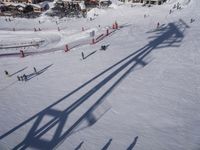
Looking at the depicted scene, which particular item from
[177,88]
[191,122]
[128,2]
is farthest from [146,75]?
[128,2]

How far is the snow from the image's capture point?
1176 cm

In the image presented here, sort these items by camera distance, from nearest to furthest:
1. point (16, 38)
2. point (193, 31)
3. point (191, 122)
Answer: point (191, 122), point (193, 31), point (16, 38)

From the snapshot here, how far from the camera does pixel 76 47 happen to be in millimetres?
25391

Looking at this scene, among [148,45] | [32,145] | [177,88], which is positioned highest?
[148,45]

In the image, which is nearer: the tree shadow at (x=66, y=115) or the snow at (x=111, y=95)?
the snow at (x=111, y=95)

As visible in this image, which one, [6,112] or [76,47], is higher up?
[76,47]

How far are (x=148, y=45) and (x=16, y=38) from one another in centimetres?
2535

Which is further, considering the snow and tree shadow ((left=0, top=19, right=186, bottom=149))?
tree shadow ((left=0, top=19, right=186, bottom=149))

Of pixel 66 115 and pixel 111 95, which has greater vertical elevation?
pixel 111 95

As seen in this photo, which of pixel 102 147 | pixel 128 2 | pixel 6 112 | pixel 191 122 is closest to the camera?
pixel 102 147

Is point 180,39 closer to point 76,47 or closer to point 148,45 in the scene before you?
point 148,45

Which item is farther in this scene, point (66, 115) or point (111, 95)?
point (111, 95)

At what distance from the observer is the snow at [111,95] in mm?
11758

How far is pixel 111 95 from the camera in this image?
15.1 meters
